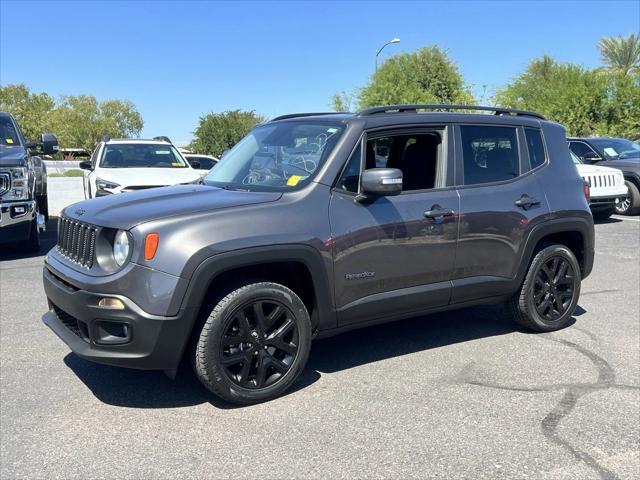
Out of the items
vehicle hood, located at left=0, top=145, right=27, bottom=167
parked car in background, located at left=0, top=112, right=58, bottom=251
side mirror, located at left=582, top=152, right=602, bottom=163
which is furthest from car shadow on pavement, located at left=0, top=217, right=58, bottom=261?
side mirror, located at left=582, top=152, right=602, bottom=163

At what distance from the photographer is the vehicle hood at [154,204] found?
357cm

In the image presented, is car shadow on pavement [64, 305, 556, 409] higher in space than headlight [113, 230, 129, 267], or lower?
lower

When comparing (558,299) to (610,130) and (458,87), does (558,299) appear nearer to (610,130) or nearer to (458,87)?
(610,130)

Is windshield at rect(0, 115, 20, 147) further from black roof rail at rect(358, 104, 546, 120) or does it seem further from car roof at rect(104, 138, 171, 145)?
black roof rail at rect(358, 104, 546, 120)

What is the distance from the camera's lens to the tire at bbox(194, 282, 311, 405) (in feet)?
11.6

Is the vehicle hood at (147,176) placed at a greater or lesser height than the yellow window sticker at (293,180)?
lesser

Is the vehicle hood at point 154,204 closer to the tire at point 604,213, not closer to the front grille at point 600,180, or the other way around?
the front grille at point 600,180

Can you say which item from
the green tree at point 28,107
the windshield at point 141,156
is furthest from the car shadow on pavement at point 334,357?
the green tree at point 28,107

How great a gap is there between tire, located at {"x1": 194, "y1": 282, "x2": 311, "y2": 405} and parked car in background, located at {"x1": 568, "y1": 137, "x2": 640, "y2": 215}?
11064 mm

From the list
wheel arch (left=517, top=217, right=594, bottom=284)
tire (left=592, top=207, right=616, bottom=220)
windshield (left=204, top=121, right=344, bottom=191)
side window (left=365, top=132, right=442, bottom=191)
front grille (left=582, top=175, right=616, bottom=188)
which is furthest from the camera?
tire (left=592, top=207, right=616, bottom=220)

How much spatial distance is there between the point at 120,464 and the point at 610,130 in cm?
2968

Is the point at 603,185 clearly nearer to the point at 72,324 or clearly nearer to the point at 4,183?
the point at 4,183

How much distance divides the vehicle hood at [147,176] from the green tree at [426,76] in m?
30.3

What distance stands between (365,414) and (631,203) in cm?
1185
